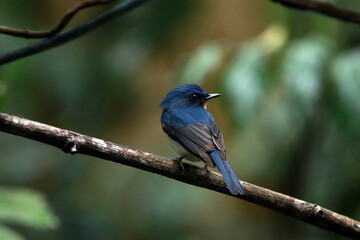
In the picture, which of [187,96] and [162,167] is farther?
[187,96]

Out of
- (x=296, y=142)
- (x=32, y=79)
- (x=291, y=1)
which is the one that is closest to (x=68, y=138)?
(x=291, y=1)

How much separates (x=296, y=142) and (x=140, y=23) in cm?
206

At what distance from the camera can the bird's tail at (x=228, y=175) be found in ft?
8.08

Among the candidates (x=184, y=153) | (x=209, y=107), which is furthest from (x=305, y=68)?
(x=209, y=107)

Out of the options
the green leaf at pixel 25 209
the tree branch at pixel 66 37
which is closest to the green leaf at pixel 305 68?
the tree branch at pixel 66 37

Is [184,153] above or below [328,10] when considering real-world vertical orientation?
below

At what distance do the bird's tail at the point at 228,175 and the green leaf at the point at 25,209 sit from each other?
0.91 m

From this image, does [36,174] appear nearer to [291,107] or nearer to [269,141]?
[269,141]

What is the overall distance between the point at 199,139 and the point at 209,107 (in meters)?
3.24

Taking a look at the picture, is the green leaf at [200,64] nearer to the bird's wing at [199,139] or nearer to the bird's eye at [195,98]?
the bird's wing at [199,139]

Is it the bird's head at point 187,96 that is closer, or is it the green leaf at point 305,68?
the green leaf at point 305,68

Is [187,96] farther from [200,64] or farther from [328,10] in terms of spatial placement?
[328,10]

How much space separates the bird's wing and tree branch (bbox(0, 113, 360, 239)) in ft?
1.72

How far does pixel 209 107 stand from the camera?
659 centimetres
